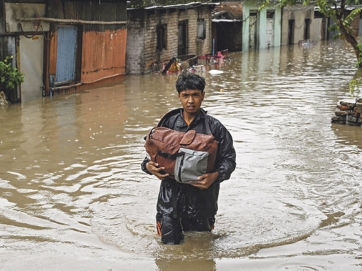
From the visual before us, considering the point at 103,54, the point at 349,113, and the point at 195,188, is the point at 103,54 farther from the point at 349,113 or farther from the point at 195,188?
the point at 195,188

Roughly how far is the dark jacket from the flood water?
0.39 metres

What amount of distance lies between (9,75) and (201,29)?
15.4 meters

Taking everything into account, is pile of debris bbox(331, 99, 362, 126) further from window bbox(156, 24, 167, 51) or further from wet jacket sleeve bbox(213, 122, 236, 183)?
window bbox(156, 24, 167, 51)

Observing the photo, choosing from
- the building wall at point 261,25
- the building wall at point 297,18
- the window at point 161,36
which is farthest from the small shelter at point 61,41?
the building wall at point 297,18

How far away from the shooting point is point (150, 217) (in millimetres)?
6273

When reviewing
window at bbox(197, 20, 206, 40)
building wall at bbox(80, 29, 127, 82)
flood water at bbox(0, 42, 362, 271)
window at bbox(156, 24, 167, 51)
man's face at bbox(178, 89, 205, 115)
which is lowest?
flood water at bbox(0, 42, 362, 271)

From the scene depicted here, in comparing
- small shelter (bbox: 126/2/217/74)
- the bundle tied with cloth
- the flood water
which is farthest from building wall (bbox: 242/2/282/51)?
the bundle tied with cloth

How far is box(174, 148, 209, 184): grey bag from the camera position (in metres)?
4.62

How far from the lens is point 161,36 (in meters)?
23.3

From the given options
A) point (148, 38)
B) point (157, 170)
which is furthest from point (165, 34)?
point (157, 170)

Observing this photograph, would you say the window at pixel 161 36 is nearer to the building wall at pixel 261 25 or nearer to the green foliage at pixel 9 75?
the green foliage at pixel 9 75

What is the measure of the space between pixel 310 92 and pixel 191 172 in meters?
12.5

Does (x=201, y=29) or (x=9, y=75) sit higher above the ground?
(x=201, y=29)

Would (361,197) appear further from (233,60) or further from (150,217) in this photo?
(233,60)
